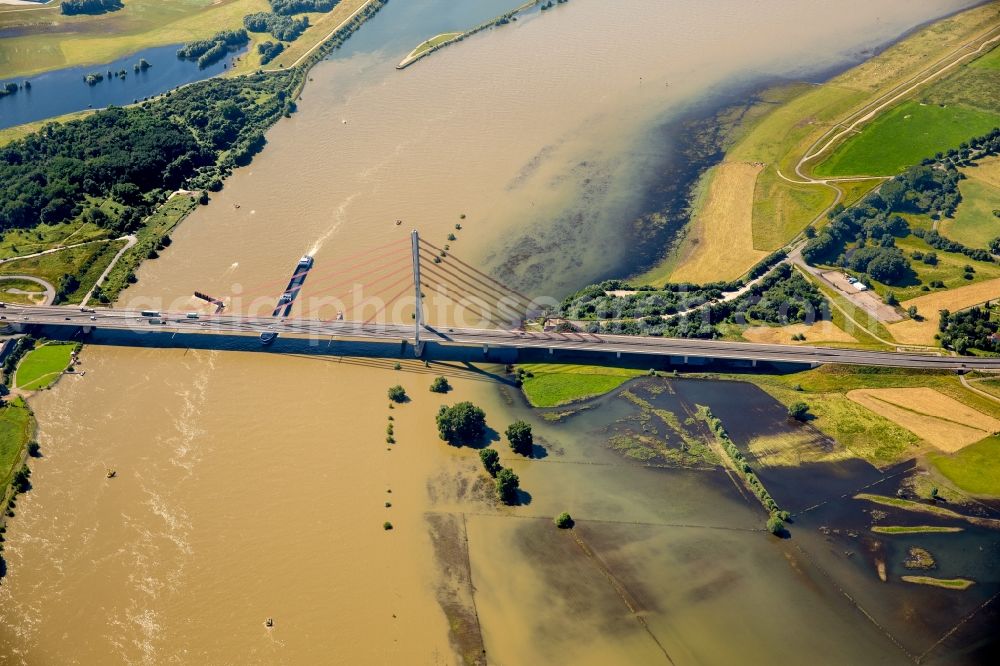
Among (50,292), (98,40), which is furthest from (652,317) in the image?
(98,40)

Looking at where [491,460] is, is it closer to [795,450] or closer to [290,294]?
[795,450]

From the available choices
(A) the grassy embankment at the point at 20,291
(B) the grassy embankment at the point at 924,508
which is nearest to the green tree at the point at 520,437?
(B) the grassy embankment at the point at 924,508

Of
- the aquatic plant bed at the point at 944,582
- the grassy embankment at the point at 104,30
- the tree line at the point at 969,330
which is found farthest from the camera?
the grassy embankment at the point at 104,30

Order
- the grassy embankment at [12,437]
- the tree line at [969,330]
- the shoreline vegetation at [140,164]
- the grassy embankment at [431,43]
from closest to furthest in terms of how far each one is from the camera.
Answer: the grassy embankment at [12,437], the tree line at [969,330], the shoreline vegetation at [140,164], the grassy embankment at [431,43]

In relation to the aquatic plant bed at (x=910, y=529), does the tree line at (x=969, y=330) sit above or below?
above

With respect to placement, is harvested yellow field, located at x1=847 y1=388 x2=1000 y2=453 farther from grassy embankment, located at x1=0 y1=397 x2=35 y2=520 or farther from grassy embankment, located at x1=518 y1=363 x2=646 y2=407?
grassy embankment, located at x1=0 y1=397 x2=35 y2=520

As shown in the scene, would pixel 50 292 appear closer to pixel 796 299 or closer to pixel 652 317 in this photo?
pixel 652 317

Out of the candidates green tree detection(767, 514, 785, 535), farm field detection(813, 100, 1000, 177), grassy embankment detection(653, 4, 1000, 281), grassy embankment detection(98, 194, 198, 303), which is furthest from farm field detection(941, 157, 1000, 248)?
grassy embankment detection(98, 194, 198, 303)

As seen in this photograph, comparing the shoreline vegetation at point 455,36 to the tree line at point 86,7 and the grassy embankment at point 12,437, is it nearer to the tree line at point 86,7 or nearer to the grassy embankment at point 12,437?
the tree line at point 86,7
